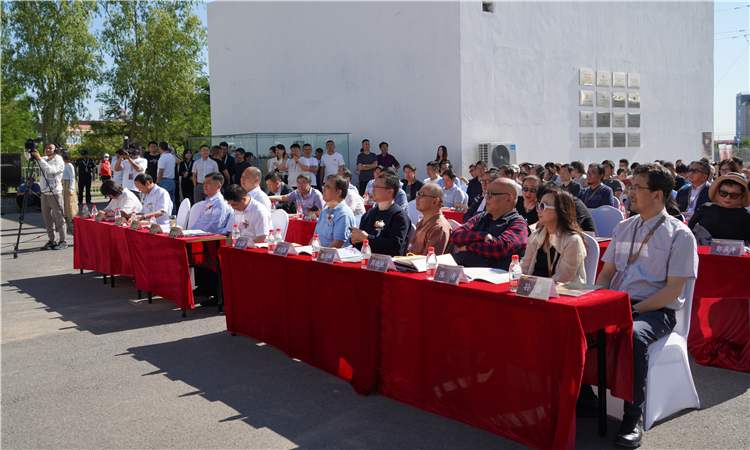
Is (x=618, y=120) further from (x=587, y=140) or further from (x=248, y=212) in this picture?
(x=248, y=212)

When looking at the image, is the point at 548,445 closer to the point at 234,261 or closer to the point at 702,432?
the point at 702,432

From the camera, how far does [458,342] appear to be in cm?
A: 332

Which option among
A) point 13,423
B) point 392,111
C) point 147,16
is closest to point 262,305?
point 13,423

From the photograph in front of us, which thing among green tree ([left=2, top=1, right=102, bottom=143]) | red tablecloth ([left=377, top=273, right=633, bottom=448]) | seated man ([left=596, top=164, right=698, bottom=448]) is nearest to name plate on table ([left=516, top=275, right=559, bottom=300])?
red tablecloth ([left=377, top=273, right=633, bottom=448])

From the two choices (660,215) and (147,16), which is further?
(147,16)

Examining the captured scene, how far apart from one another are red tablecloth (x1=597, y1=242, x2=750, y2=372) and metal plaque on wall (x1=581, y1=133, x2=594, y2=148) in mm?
12753

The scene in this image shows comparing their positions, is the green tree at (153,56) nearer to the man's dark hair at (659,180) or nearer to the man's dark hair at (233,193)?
the man's dark hair at (233,193)

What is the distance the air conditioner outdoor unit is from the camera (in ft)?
46.4

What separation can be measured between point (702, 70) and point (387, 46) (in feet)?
38.7

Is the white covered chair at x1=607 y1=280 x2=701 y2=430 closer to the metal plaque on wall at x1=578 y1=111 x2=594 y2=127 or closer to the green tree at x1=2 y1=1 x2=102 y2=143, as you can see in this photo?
the metal plaque on wall at x1=578 y1=111 x2=594 y2=127

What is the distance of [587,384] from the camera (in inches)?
134

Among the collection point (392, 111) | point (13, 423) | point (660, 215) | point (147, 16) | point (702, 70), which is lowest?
point (13, 423)

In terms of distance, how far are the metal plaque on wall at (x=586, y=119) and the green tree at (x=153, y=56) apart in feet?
61.3

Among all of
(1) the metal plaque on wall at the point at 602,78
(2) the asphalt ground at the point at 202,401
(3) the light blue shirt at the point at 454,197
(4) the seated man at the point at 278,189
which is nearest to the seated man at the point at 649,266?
(2) the asphalt ground at the point at 202,401
